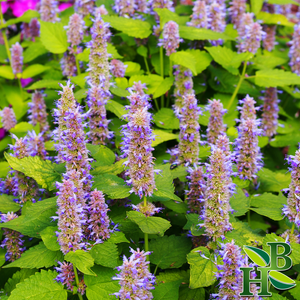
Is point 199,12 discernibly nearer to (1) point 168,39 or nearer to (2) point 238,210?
(1) point 168,39

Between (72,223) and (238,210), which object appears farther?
(238,210)

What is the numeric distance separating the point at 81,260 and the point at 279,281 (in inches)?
60.7

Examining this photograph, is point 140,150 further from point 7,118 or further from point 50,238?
point 7,118

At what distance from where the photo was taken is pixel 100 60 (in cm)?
419

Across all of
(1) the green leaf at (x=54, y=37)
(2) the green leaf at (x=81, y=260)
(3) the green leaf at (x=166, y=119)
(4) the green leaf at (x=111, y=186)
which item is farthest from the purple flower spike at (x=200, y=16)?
(2) the green leaf at (x=81, y=260)

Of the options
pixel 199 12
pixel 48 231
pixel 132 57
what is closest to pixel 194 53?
pixel 199 12

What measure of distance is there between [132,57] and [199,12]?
122 centimetres

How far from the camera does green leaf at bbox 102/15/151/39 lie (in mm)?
5135

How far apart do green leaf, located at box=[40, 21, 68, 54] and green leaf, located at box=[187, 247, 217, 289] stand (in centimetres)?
342

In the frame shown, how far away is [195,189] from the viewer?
363 cm

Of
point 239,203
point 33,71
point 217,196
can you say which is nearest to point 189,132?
point 239,203

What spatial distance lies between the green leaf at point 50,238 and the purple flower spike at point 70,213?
0.34ft

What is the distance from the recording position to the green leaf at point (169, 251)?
3.46m

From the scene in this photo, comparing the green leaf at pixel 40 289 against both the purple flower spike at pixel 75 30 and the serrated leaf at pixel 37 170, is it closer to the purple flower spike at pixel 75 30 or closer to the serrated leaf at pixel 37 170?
the serrated leaf at pixel 37 170
